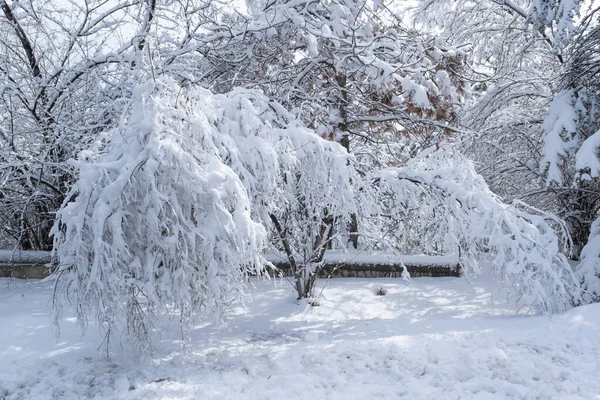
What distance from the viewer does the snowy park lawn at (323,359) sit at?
466 cm

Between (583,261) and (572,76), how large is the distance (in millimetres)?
3438

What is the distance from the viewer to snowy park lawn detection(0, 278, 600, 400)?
15.3 ft

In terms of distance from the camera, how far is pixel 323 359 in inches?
211

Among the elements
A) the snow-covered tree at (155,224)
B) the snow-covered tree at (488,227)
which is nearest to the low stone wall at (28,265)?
the snow-covered tree at (155,224)

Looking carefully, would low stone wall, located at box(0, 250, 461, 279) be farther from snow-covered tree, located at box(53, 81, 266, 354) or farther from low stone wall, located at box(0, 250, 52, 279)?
snow-covered tree, located at box(53, 81, 266, 354)

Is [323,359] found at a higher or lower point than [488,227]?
lower

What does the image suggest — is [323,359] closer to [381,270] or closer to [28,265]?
[381,270]

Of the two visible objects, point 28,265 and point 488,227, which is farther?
point 28,265

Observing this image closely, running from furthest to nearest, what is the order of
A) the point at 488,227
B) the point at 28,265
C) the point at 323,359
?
1. the point at 28,265
2. the point at 488,227
3. the point at 323,359

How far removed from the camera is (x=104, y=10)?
9.97m

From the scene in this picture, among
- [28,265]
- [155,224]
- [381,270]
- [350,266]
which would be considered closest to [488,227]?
[381,270]

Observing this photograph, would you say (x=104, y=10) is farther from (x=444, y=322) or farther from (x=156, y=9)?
(x=444, y=322)

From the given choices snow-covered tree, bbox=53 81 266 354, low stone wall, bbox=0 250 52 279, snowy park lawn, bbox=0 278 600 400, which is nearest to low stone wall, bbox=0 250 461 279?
low stone wall, bbox=0 250 52 279

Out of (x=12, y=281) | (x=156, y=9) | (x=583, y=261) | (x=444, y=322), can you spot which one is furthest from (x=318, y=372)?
(x=156, y=9)
